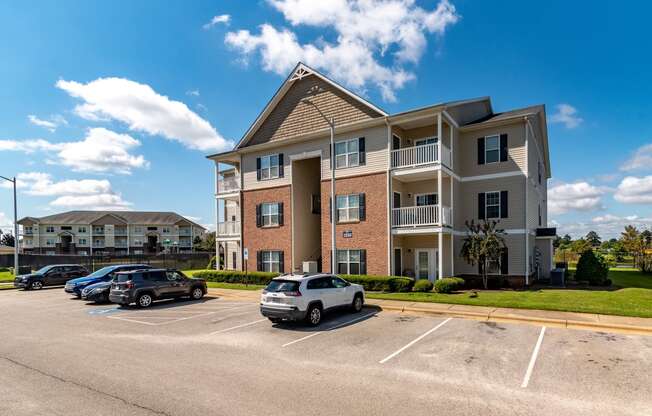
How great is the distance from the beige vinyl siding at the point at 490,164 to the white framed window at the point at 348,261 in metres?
7.86

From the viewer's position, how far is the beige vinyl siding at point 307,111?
23.6 meters

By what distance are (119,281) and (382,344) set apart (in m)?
12.8

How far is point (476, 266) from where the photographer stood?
22094mm

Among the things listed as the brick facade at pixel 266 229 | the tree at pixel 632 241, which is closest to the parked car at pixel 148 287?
the brick facade at pixel 266 229

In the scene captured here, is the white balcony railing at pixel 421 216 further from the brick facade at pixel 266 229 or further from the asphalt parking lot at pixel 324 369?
the asphalt parking lot at pixel 324 369

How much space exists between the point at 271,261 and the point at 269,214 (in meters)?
3.25

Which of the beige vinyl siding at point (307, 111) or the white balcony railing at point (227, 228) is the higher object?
the beige vinyl siding at point (307, 111)

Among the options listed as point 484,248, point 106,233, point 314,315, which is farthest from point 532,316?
point 106,233

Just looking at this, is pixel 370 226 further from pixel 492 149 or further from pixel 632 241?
pixel 632 241

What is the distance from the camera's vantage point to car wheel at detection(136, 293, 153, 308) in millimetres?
17312

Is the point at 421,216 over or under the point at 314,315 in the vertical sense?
over

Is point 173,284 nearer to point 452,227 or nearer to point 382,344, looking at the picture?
point 382,344

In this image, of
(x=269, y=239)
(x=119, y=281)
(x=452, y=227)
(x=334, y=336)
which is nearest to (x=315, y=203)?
(x=269, y=239)

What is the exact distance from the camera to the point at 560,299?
54.5 feet
